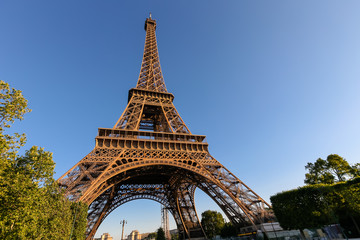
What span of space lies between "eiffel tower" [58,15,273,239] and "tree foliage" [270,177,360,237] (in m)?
1.79

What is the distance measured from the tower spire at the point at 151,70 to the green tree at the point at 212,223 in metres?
30.3

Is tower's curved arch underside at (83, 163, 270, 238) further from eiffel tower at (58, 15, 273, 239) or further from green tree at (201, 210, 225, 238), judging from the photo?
green tree at (201, 210, 225, 238)

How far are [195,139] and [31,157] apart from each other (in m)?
18.1

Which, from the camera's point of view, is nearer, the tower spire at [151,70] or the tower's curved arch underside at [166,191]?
the tower's curved arch underside at [166,191]

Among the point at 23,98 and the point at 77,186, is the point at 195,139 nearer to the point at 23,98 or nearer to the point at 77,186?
the point at 77,186

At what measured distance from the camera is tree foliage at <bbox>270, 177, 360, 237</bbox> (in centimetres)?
1584

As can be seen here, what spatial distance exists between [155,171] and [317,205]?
1800 cm

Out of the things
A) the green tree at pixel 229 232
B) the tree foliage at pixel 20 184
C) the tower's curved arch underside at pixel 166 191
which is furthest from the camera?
the green tree at pixel 229 232

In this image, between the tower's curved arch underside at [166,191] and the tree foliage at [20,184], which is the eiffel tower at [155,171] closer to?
the tower's curved arch underside at [166,191]

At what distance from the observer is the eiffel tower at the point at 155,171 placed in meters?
17.1

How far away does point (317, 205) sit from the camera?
16.6 m

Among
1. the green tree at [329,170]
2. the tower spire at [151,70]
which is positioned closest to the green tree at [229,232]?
the green tree at [329,170]

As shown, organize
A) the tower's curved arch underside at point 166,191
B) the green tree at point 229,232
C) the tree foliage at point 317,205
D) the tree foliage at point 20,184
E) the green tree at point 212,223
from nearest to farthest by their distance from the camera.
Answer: the tree foliage at point 20,184 → the tree foliage at point 317,205 → the tower's curved arch underside at point 166,191 → the green tree at point 229,232 → the green tree at point 212,223

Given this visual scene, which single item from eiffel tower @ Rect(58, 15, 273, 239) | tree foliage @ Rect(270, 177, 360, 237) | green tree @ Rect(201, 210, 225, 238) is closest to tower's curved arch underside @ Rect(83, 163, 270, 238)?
eiffel tower @ Rect(58, 15, 273, 239)
